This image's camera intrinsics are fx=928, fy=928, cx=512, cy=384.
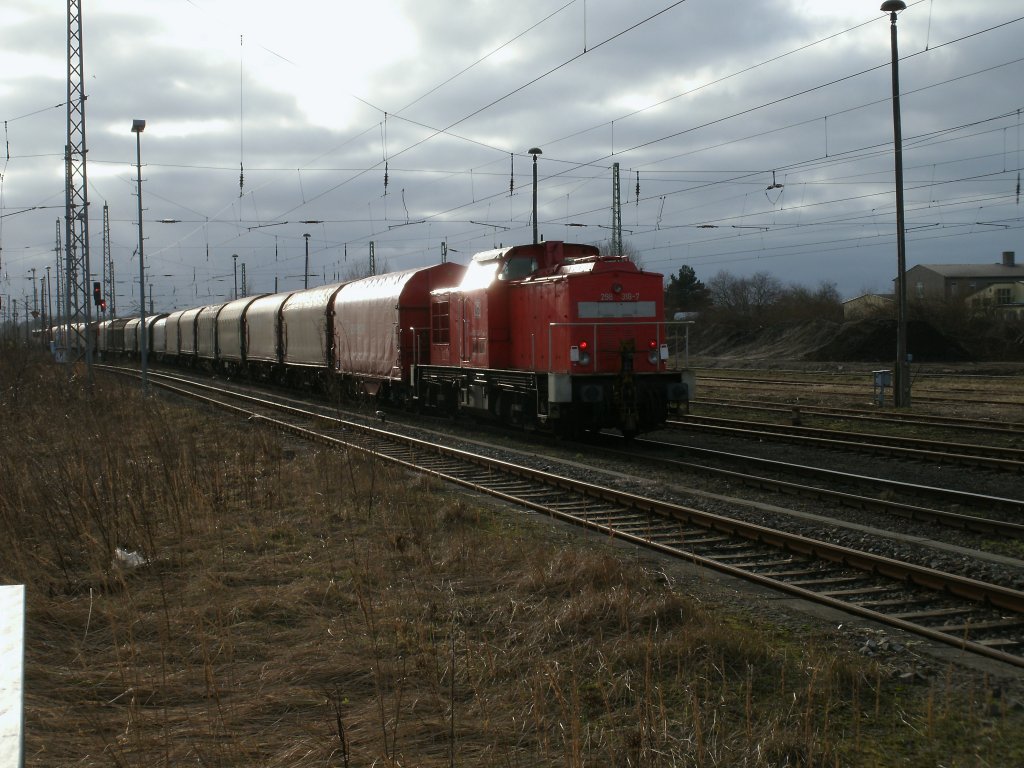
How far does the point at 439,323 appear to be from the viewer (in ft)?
68.4

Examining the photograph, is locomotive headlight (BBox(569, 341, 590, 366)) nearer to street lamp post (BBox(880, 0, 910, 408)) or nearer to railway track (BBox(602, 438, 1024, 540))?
railway track (BBox(602, 438, 1024, 540))

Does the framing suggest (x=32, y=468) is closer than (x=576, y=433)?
Yes

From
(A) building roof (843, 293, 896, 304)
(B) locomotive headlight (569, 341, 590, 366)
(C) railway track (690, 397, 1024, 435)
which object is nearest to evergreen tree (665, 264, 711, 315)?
(A) building roof (843, 293, 896, 304)

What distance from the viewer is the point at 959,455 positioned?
44.9 ft

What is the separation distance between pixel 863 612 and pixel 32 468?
835cm

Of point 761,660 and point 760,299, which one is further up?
point 760,299

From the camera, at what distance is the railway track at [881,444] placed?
13.6 m

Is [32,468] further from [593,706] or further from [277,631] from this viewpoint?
[593,706]

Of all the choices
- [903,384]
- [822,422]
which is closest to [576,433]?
[822,422]

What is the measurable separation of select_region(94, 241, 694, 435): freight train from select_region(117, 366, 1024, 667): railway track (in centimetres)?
298

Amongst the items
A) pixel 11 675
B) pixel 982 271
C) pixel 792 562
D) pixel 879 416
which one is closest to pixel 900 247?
pixel 879 416

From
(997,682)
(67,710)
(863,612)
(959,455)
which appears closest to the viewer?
(67,710)

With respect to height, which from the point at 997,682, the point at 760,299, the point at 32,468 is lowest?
the point at 997,682

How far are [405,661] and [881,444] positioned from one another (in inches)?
509
